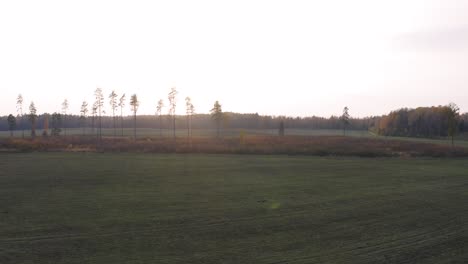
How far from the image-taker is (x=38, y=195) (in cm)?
2430

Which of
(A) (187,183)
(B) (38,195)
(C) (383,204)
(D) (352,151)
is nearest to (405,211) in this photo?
(C) (383,204)

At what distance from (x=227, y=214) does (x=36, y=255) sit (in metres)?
8.76

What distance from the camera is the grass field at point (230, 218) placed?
45.3ft

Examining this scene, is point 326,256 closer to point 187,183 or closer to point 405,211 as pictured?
point 405,211

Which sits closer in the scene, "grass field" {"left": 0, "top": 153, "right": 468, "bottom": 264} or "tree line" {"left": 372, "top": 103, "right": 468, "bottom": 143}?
"grass field" {"left": 0, "top": 153, "right": 468, "bottom": 264}

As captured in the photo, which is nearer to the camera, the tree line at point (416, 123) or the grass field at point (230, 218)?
the grass field at point (230, 218)

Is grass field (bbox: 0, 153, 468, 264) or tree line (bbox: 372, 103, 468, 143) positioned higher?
tree line (bbox: 372, 103, 468, 143)

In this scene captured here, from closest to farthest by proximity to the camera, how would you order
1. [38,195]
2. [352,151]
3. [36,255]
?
[36,255]
[38,195]
[352,151]

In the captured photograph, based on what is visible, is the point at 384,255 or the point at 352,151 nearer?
the point at 384,255

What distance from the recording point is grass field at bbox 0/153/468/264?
13.8 meters

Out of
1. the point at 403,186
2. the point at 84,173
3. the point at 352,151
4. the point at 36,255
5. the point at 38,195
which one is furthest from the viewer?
the point at 352,151

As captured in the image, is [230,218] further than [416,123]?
No

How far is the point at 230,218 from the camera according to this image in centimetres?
1880

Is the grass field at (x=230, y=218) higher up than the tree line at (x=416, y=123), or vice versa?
the tree line at (x=416, y=123)
